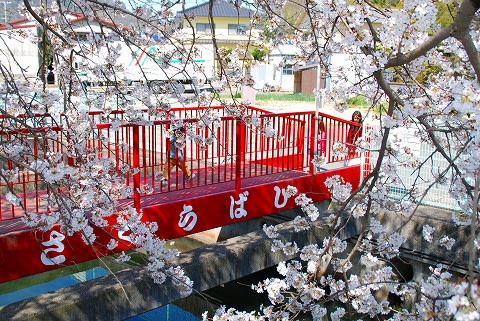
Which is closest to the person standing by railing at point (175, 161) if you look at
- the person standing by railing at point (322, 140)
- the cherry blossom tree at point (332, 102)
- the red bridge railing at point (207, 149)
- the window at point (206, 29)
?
the red bridge railing at point (207, 149)

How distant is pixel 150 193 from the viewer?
5.96 m

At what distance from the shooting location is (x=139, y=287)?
181 inches

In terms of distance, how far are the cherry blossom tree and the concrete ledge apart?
0.67ft

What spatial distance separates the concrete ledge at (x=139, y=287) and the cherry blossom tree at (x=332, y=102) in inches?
8.1

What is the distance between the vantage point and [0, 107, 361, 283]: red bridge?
4.90 meters

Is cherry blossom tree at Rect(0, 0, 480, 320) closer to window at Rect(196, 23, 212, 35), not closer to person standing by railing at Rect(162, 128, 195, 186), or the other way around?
window at Rect(196, 23, 212, 35)

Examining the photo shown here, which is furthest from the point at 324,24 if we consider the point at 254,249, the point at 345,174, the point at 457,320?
the point at 345,174

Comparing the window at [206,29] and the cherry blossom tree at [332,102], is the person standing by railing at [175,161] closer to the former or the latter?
the cherry blossom tree at [332,102]

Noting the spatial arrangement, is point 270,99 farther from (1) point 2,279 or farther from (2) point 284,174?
(1) point 2,279

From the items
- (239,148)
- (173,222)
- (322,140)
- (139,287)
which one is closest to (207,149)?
(239,148)

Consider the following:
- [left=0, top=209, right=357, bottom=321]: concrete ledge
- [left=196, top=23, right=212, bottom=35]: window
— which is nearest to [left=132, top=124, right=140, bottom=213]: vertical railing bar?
[left=0, top=209, right=357, bottom=321]: concrete ledge

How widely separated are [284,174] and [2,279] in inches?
162

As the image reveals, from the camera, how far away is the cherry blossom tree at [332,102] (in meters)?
2.64

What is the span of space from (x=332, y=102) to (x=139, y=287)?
2.25 meters
